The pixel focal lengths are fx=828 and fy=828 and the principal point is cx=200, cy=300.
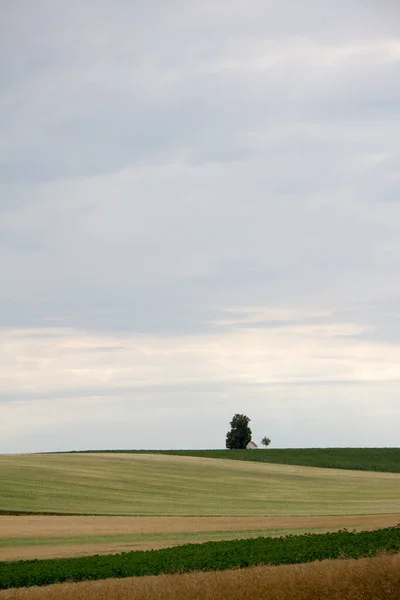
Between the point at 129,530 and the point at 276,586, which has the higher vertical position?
the point at 276,586

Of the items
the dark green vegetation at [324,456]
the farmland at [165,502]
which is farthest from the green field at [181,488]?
the dark green vegetation at [324,456]

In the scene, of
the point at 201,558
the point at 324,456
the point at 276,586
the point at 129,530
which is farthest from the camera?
the point at 324,456

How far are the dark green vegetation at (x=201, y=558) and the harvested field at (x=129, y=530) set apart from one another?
12.4 ft

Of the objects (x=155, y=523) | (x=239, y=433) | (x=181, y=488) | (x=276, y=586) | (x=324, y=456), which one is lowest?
(x=155, y=523)

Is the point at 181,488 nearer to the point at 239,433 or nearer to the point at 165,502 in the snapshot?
the point at 165,502

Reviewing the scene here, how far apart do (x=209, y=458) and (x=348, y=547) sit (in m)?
58.7

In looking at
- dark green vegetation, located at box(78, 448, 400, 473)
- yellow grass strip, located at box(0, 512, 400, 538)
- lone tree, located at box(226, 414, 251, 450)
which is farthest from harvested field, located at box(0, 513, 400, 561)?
lone tree, located at box(226, 414, 251, 450)

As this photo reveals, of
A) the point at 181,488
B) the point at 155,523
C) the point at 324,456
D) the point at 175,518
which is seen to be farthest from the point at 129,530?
the point at 324,456

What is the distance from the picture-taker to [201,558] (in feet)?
76.9

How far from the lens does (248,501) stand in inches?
1984

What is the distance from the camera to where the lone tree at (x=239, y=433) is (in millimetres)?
113250

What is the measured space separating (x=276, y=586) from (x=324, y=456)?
72566 millimetres

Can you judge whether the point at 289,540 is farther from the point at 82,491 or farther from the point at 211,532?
the point at 82,491

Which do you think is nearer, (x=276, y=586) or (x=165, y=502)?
(x=276, y=586)
